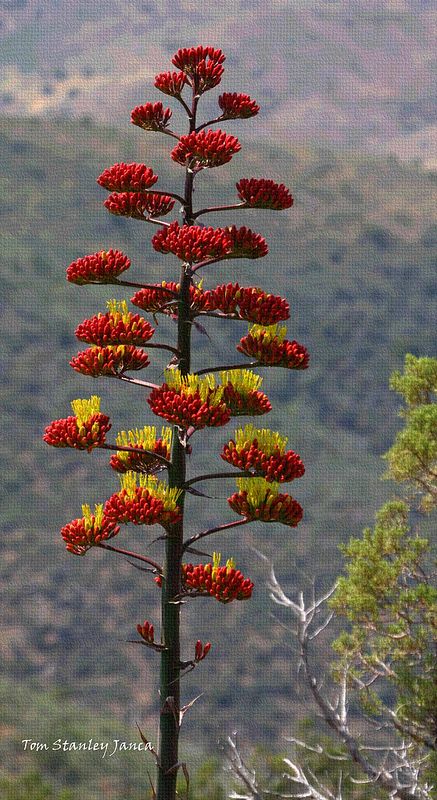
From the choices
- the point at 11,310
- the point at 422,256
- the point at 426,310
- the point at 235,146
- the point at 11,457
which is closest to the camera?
the point at 235,146

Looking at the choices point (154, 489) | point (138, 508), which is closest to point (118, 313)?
point (154, 489)

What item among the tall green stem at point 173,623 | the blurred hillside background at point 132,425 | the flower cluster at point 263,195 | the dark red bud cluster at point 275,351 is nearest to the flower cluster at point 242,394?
the dark red bud cluster at point 275,351

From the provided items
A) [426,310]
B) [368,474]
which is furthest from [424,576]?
[426,310]

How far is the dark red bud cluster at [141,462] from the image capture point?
598 cm

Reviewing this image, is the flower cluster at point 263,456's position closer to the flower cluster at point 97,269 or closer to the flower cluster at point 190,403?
the flower cluster at point 190,403

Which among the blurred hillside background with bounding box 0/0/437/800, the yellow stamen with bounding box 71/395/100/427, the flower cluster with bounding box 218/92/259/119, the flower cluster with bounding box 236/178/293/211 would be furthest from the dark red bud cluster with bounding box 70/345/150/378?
the blurred hillside background with bounding box 0/0/437/800

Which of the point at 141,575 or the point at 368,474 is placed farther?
the point at 368,474

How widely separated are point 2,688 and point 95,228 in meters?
44.8

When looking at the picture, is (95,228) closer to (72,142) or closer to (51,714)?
(72,142)

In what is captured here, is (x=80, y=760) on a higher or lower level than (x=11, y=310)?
lower

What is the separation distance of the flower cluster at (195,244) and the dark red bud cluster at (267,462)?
3.15ft

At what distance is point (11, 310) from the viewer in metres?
74.1

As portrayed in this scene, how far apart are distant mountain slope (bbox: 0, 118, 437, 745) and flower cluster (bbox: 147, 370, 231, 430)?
113ft

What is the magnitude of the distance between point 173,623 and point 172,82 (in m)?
2.85
